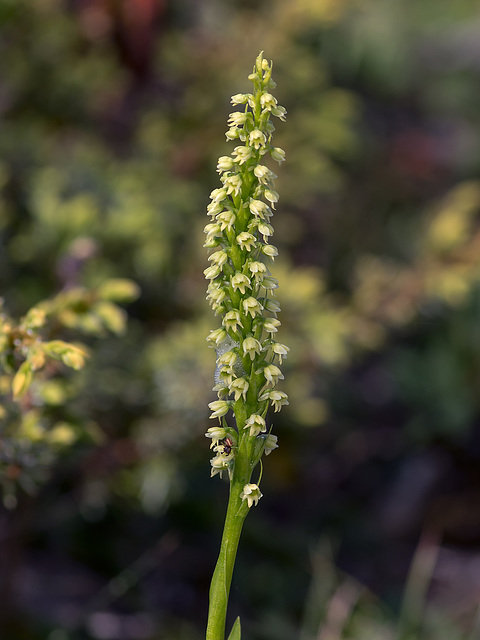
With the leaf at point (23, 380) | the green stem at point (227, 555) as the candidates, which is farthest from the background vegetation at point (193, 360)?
the green stem at point (227, 555)

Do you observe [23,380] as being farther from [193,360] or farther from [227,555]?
[193,360]

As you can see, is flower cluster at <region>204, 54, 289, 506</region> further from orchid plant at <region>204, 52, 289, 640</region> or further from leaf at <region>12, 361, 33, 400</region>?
leaf at <region>12, 361, 33, 400</region>

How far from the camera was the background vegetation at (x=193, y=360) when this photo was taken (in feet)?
8.46

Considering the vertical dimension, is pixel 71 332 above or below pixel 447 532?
above

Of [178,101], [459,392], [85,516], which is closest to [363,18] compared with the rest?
[178,101]

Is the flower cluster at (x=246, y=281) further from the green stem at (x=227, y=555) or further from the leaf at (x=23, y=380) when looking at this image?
the leaf at (x=23, y=380)

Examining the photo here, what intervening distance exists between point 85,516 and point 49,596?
0.35 metres

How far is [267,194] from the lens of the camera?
1109 millimetres

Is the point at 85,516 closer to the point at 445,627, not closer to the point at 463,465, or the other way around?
the point at 445,627

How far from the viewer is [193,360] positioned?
264cm

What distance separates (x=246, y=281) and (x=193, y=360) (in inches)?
62.5

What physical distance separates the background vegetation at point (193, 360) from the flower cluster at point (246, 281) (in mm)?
881

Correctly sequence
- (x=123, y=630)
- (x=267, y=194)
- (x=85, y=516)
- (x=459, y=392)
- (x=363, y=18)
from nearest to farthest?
(x=267, y=194), (x=123, y=630), (x=85, y=516), (x=459, y=392), (x=363, y=18)

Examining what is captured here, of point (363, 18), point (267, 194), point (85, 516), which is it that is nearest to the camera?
point (267, 194)
